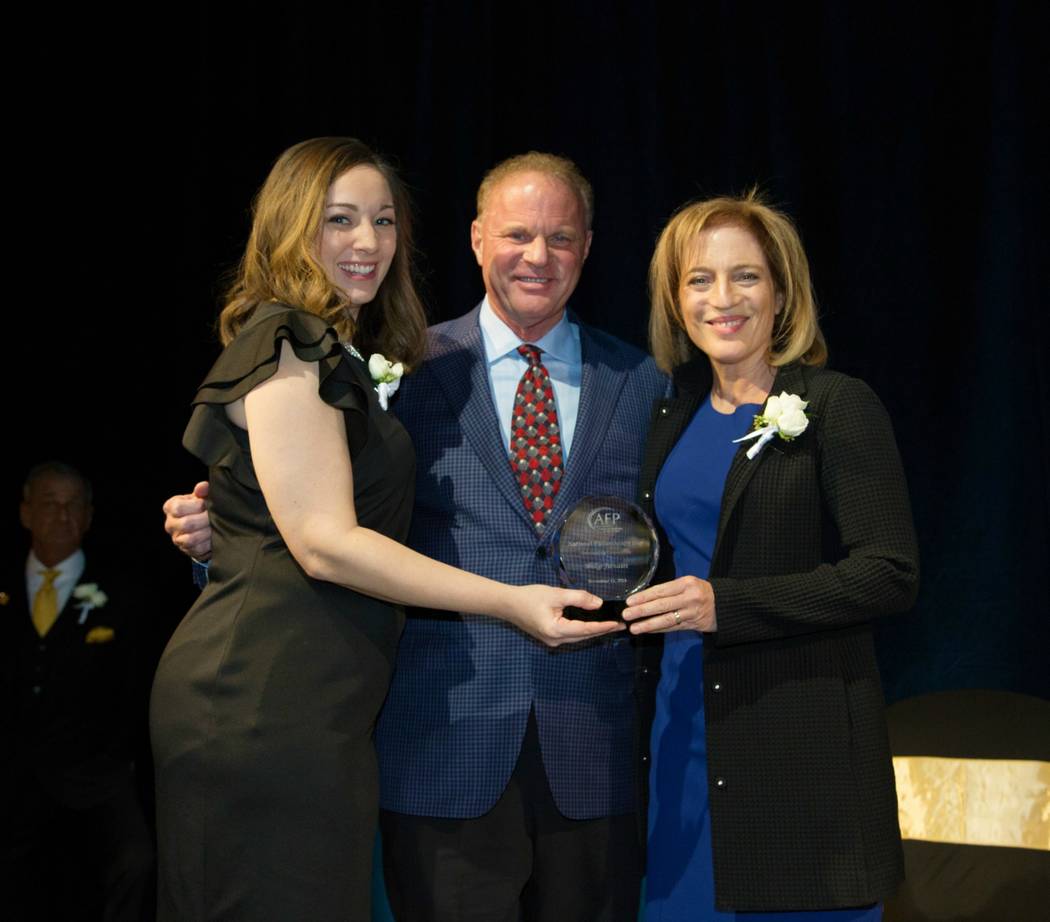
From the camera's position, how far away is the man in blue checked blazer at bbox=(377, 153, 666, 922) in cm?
236

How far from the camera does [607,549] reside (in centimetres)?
208

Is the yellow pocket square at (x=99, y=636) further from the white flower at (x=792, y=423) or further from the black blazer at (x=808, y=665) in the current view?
the white flower at (x=792, y=423)

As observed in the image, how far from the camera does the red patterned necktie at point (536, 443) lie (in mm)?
2469

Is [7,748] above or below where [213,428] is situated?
below

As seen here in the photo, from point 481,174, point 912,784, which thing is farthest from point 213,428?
point 481,174

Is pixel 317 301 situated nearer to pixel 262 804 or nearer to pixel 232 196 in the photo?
pixel 262 804

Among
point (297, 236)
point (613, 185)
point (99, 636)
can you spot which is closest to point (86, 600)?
point (99, 636)

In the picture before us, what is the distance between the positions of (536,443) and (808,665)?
0.67 meters

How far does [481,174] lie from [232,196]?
35.1 inches

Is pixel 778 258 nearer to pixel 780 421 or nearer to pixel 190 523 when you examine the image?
pixel 780 421

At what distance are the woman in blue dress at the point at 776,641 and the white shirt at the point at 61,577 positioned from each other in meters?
2.63

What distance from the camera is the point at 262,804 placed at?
6.08ft

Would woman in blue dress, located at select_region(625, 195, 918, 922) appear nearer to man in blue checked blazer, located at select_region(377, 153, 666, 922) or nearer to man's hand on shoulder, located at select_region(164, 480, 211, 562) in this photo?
man in blue checked blazer, located at select_region(377, 153, 666, 922)

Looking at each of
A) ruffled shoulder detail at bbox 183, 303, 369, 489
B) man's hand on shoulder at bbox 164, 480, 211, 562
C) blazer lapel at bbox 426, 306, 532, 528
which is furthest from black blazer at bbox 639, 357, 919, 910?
man's hand on shoulder at bbox 164, 480, 211, 562
